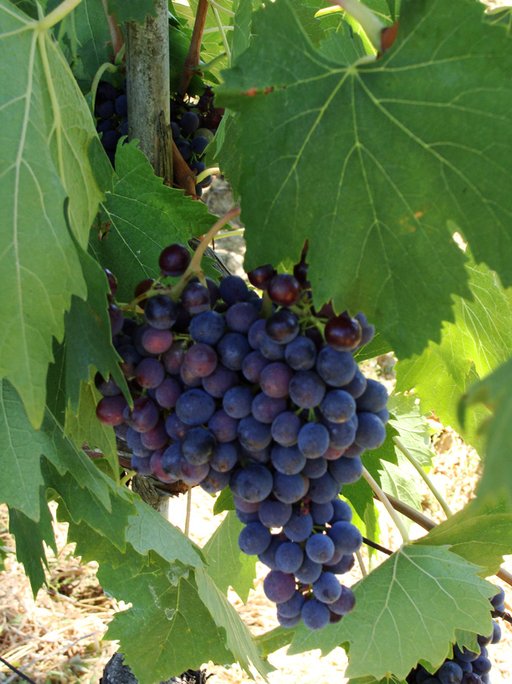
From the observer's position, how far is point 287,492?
68 centimetres

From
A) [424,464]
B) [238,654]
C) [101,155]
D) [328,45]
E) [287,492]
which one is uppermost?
[328,45]

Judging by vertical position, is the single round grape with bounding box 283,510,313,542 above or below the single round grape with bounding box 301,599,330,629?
above

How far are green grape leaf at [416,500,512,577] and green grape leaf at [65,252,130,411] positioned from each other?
24.7 inches

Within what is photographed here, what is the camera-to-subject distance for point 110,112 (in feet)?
3.79

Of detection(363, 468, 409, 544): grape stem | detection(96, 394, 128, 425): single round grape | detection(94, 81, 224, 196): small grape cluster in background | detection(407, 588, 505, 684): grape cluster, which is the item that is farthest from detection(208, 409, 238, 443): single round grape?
detection(407, 588, 505, 684): grape cluster

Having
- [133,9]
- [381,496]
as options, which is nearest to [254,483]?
[381,496]

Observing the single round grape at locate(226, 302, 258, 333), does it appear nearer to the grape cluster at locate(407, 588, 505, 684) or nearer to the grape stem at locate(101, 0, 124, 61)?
the grape stem at locate(101, 0, 124, 61)

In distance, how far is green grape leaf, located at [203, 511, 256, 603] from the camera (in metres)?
1.44

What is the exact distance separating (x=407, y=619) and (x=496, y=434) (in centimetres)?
73

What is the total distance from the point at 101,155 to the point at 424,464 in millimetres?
1146

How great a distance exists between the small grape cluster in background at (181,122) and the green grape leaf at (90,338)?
0.47m

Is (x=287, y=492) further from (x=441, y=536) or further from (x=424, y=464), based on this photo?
(x=424, y=464)

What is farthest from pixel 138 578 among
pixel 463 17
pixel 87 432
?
pixel 463 17

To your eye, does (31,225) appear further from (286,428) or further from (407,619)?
(407,619)
